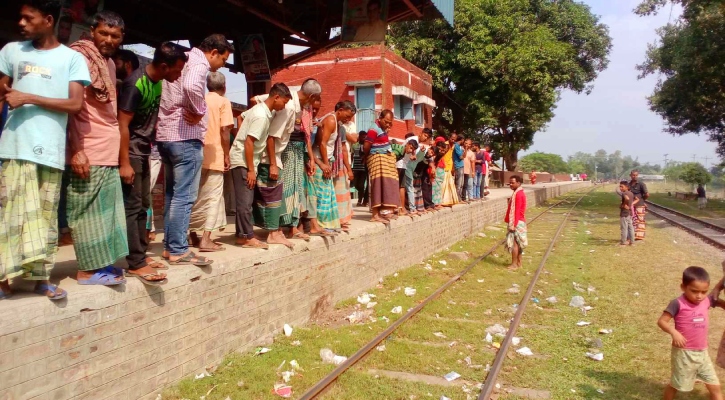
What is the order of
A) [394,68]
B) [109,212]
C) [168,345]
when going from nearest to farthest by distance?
[109,212] → [168,345] → [394,68]

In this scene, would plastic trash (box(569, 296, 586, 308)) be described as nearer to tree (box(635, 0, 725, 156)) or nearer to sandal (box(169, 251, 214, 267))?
sandal (box(169, 251, 214, 267))

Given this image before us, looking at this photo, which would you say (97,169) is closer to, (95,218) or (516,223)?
(95,218)

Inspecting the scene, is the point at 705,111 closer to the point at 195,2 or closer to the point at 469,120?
the point at 469,120

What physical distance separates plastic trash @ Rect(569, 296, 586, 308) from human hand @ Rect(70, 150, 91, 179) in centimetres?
601

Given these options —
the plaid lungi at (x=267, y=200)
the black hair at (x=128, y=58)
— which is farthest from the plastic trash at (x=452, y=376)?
the black hair at (x=128, y=58)

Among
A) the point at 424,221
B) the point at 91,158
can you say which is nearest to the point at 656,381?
the point at 91,158

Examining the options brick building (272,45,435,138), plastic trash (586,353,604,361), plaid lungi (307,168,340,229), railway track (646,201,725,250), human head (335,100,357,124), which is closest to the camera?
plastic trash (586,353,604,361)

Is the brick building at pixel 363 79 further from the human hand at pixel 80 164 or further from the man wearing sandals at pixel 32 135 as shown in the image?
the man wearing sandals at pixel 32 135

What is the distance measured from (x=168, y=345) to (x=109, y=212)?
1038 millimetres

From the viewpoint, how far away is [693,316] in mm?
3812

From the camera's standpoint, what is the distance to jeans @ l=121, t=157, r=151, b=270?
3846mm

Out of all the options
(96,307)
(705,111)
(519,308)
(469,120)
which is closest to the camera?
(96,307)

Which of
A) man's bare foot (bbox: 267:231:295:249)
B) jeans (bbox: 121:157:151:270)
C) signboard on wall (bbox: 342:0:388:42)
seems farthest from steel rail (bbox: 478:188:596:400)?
signboard on wall (bbox: 342:0:388:42)

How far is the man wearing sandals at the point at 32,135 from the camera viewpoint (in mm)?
3072
